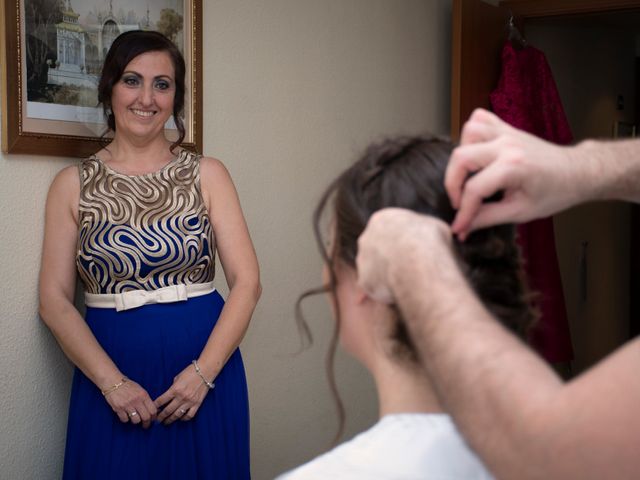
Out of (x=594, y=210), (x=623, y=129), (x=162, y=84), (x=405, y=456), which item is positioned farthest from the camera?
(x=623, y=129)

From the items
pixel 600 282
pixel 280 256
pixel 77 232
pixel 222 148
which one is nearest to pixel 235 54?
pixel 222 148

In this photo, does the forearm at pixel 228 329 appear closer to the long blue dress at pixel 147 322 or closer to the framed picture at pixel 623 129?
the long blue dress at pixel 147 322

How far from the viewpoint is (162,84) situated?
2.34 m

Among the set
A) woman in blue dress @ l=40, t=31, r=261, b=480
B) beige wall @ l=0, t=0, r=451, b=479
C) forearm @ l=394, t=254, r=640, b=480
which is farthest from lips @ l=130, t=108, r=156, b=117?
forearm @ l=394, t=254, r=640, b=480

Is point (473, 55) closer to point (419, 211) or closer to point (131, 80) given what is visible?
point (131, 80)

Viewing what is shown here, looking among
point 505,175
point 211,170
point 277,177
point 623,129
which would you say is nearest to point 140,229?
point 211,170

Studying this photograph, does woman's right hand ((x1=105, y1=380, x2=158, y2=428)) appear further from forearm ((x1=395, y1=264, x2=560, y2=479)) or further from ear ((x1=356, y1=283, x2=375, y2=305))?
forearm ((x1=395, y1=264, x2=560, y2=479))

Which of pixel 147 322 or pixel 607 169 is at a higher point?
pixel 607 169

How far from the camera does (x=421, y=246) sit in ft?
2.60

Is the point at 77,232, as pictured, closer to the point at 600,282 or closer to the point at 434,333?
the point at 434,333

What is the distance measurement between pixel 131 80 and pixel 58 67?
20cm

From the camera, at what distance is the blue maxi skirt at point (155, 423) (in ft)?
7.23

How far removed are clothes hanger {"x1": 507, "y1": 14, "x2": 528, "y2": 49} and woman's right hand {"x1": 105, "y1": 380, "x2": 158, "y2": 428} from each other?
273 centimetres

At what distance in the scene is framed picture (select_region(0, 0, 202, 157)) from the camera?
2.18 m
